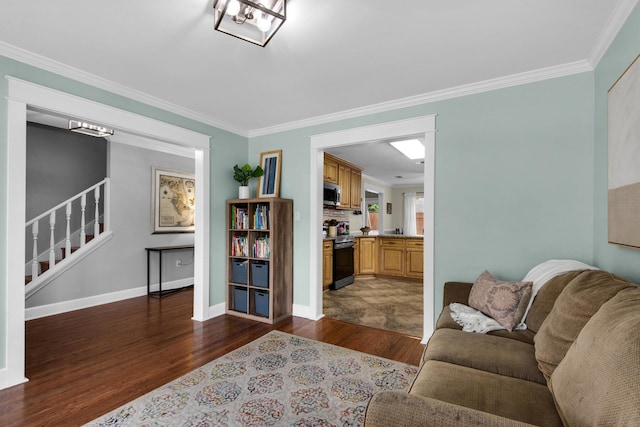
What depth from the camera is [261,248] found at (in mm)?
3801

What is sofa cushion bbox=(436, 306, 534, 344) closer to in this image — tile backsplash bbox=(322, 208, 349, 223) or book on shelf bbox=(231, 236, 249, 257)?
book on shelf bbox=(231, 236, 249, 257)

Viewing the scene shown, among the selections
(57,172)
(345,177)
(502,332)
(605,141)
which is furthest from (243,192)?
(605,141)

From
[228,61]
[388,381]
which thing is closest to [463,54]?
[228,61]

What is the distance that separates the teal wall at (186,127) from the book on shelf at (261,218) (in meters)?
0.51

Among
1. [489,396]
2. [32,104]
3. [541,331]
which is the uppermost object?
[32,104]

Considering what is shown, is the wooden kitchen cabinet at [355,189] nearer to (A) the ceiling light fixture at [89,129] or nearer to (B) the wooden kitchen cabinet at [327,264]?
(B) the wooden kitchen cabinet at [327,264]

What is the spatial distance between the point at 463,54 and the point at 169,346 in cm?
355

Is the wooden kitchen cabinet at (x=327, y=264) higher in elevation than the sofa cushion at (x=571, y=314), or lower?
lower

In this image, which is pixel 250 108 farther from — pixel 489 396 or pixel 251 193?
pixel 489 396

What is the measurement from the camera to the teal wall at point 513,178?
251cm

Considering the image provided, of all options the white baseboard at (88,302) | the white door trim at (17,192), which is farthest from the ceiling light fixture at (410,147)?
the white baseboard at (88,302)

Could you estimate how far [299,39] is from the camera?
2137mm

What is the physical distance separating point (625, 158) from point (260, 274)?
333 centimetres

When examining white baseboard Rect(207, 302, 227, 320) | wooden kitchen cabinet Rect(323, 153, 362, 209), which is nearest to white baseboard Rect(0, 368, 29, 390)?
white baseboard Rect(207, 302, 227, 320)
